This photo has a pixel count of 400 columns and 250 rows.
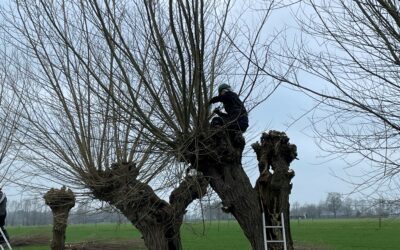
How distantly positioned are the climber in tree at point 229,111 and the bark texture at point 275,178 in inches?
33.0

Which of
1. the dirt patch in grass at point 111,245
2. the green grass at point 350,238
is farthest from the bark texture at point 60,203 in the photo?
the dirt patch in grass at point 111,245

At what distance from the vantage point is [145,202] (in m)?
12.1

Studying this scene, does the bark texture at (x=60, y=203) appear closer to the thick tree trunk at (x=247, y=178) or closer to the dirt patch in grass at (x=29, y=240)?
the thick tree trunk at (x=247, y=178)

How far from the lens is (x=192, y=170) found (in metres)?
10.2

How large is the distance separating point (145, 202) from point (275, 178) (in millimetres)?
3449

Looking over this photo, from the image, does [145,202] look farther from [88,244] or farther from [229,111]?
[88,244]

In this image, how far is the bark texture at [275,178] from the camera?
9.80 metres

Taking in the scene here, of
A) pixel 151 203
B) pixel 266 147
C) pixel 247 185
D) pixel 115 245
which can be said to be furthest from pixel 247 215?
pixel 115 245

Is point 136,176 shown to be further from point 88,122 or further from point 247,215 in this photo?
point 247,215

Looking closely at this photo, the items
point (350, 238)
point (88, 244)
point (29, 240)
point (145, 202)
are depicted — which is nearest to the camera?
point (145, 202)

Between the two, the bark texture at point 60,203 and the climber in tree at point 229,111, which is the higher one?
the climber in tree at point 229,111

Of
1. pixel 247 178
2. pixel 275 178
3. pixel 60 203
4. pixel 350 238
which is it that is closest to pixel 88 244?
pixel 60 203

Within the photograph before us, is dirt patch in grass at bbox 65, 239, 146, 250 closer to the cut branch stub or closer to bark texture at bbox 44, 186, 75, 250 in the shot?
bark texture at bbox 44, 186, 75, 250

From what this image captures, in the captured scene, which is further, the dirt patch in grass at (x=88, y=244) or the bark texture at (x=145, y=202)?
the dirt patch in grass at (x=88, y=244)
